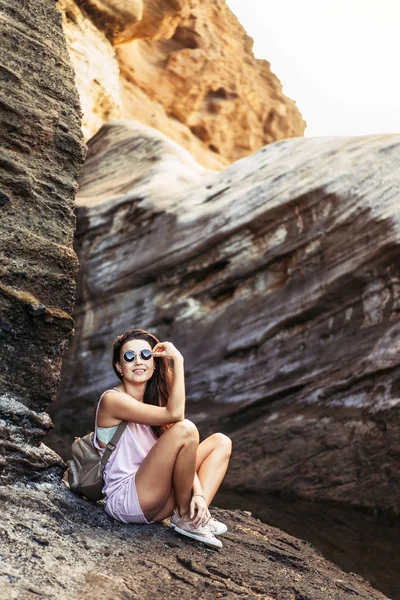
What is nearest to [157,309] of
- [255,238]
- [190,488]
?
[255,238]

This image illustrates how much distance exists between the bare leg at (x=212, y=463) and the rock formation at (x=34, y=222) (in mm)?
655

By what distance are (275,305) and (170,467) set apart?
5024 mm

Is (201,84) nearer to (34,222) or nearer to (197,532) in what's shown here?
(34,222)

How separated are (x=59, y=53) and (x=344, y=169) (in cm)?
460

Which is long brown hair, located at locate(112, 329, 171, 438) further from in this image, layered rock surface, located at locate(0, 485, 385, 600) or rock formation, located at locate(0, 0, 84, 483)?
layered rock surface, located at locate(0, 485, 385, 600)

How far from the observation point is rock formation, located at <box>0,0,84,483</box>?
3188mm

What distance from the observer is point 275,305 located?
25.9 feet

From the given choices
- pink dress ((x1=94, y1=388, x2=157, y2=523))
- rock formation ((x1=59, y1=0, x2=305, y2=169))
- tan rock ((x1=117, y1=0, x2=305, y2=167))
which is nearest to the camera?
pink dress ((x1=94, y1=388, x2=157, y2=523))

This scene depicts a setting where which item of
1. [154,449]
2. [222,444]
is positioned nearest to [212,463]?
[222,444]

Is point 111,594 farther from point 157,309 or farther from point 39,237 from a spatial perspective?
point 157,309

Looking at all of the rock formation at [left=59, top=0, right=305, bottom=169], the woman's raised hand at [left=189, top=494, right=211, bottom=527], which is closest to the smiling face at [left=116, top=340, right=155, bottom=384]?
the woman's raised hand at [left=189, top=494, right=211, bottom=527]

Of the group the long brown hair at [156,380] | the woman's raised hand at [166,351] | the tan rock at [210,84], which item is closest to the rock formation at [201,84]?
the tan rock at [210,84]

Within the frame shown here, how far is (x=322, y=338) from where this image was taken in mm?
7527

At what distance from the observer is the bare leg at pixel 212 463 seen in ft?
10.8
